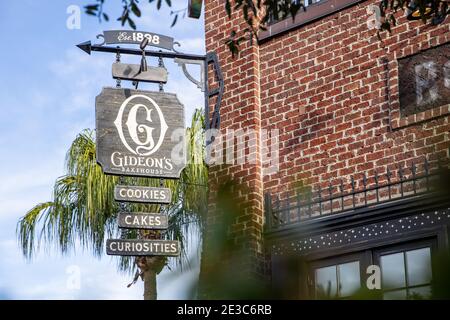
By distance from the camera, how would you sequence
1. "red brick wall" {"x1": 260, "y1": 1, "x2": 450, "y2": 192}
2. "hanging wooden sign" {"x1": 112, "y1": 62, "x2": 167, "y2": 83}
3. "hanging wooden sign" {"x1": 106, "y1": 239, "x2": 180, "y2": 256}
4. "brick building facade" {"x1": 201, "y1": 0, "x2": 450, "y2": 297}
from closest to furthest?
"hanging wooden sign" {"x1": 106, "y1": 239, "x2": 180, "y2": 256} < "brick building facade" {"x1": 201, "y1": 0, "x2": 450, "y2": 297} < "red brick wall" {"x1": 260, "y1": 1, "x2": 450, "y2": 192} < "hanging wooden sign" {"x1": 112, "y1": 62, "x2": 167, "y2": 83}

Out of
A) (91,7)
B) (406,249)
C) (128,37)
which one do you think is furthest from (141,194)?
(91,7)

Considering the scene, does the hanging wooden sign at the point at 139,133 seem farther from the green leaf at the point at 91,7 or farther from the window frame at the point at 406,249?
the green leaf at the point at 91,7

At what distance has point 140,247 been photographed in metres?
12.8

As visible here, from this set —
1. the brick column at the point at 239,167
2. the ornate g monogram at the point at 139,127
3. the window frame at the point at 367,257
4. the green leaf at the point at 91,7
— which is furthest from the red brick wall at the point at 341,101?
the green leaf at the point at 91,7

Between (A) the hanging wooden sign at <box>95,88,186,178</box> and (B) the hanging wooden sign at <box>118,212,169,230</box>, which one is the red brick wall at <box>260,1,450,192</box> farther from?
(B) the hanging wooden sign at <box>118,212,169,230</box>

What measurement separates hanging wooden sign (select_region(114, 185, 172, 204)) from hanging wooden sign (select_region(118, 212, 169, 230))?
16cm

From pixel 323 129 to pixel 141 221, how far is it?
2.54 meters

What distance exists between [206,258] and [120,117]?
2073mm

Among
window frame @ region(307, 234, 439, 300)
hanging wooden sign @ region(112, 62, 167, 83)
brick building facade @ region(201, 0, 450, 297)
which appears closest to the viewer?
window frame @ region(307, 234, 439, 300)

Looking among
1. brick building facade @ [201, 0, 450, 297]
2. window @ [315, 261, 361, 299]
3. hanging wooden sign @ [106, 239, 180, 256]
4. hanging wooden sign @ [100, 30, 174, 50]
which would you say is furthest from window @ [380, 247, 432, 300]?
hanging wooden sign @ [100, 30, 174, 50]

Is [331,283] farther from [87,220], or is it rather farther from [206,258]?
[87,220]

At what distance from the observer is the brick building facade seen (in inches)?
505

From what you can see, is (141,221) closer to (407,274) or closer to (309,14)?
(407,274)

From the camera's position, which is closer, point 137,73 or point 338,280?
point 338,280
